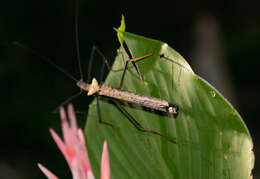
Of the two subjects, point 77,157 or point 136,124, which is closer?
point 77,157

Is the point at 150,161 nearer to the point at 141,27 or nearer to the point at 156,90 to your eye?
the point at 156,90

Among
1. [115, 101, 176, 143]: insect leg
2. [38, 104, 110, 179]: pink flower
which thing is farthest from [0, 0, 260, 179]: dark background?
[38, 104, 110, 179]: pink flower

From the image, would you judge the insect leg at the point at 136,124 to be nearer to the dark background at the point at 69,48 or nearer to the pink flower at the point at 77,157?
the pink flower at the point at 77,157

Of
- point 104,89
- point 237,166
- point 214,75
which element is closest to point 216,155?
point 237,166

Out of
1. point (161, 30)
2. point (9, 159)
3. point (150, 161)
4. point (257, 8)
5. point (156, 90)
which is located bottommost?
point (9, 159)

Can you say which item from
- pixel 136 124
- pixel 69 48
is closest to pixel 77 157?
pixel 136 124

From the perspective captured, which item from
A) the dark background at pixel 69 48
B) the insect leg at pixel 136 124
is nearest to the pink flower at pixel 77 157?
the insect leg at pixel 136 124

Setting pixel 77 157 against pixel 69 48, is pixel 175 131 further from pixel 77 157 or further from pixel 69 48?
pixel 69 48
